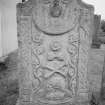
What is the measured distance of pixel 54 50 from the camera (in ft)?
8.55

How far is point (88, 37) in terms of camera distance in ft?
8.55

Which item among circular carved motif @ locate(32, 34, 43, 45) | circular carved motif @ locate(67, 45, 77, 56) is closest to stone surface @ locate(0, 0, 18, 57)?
circular carved motif @ locate(32, 34, 43, 45)

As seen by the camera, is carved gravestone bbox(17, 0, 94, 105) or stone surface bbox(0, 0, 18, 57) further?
stone surface bbox(0, 0, 18, 57)

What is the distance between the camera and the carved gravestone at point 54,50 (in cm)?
249

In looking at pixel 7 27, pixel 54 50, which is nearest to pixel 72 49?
pixel 54 50

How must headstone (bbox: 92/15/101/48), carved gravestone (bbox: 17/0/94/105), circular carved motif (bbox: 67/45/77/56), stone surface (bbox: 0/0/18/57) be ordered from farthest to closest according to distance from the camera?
1. headstone (bbox: 92/15/101/48)
2. stone surface (bbox: 0/0/18/57)
3. circular carved motif (bbox: 67/45/77/56)
4. carved gravestone (bbox: 17/0/94/105)

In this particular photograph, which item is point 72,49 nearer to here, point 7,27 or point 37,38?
point 37,38

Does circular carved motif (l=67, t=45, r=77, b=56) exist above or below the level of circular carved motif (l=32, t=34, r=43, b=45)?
below

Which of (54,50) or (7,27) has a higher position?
(7,27)

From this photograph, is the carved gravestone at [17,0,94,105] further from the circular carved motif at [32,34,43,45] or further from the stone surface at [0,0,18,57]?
the stone surface at [0,0,18,57]

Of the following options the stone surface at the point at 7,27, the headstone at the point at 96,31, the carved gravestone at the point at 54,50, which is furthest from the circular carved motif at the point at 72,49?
the headstone at the point at 96,31

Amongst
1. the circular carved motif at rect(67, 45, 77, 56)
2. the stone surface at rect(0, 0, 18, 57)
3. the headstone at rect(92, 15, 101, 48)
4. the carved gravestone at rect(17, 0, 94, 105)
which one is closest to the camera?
the carved gravestone at rect(17, 0, 94, 105)

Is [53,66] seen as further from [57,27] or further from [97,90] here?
[97,90]

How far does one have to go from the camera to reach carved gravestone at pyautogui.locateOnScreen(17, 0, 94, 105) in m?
2.49
